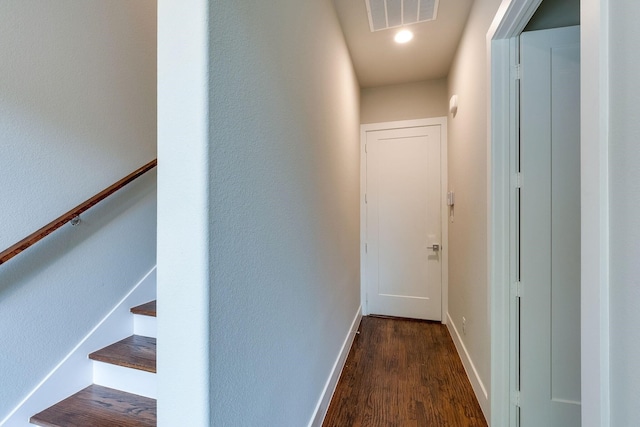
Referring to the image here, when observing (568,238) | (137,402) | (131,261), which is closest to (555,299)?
(568,238)

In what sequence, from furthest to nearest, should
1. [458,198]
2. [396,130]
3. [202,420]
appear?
[396,130] < [458,198] < [202,420]

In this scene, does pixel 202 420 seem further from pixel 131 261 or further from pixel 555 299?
pixel 555 299

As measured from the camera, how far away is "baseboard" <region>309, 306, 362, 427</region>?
149 centimetres

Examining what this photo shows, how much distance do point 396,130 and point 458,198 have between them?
1.16 metres

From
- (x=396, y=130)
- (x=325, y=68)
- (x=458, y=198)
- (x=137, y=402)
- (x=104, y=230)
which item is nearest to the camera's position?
(x=137, y=402)

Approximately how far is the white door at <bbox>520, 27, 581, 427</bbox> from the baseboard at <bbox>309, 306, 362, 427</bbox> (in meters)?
1.06

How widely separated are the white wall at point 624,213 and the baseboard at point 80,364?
2.13 meters

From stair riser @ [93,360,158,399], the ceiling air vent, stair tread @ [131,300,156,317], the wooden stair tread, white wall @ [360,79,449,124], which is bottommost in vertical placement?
stair riser @ [93,360,158,399]

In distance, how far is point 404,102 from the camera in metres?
3.14

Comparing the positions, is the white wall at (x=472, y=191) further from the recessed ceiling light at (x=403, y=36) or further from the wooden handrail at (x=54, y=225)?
the wooden handrail at (x=54, y=225)

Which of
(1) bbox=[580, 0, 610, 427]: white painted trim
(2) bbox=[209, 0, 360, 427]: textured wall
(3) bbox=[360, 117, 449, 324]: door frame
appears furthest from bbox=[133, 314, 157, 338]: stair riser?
(3) bbox=[360, 117, 449, 324]: door frame

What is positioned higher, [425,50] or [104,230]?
[425,50]

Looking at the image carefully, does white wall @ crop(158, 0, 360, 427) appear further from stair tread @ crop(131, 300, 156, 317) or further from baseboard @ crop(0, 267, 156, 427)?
baseboard @ crop(0, 267, 156, 427)

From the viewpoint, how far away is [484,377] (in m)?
1.66
